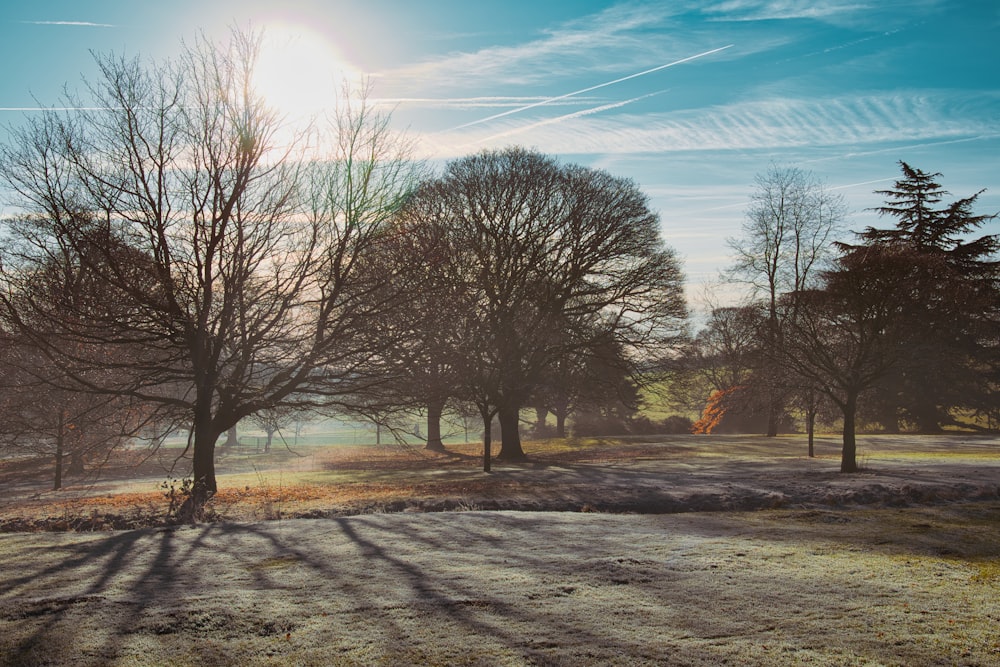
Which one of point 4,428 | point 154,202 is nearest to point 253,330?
point 154,202

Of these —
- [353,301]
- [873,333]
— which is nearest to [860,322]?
[873,333]

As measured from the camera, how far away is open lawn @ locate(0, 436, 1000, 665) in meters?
5.21

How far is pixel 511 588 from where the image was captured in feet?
22.2

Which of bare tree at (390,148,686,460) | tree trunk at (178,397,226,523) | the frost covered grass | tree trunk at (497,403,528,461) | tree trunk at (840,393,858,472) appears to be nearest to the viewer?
the frost covered grass

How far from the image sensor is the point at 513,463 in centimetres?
2984

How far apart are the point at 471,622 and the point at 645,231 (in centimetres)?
2659

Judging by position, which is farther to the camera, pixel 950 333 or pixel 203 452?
pixel 950 333

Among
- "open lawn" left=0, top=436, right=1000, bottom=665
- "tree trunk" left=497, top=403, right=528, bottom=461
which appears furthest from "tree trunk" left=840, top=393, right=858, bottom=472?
"tree trunk" left=497, top=403, right=528, bottom=461

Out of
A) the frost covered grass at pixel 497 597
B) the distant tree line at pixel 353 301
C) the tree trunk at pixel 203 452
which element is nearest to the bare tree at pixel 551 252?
the distant tree line at pixel 353 301

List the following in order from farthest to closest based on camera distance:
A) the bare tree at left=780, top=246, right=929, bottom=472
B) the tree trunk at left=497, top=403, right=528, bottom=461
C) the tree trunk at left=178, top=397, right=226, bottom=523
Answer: the tree trunk at left=497, top=403, right=528, bottom=461
the bare tree at left=780, top=246, right=929, bottom=472
the tree trunk at left=178, top=397, right=226, bottom=523

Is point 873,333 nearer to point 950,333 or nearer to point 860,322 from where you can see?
point 860,322

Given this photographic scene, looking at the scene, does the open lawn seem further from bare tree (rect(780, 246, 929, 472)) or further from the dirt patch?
bare tree (rect(780, 246, 929, 472))

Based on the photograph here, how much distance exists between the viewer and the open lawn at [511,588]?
521cm

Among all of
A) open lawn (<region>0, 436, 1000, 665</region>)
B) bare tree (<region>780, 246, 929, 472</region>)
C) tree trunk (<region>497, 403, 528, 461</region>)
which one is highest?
bare tree (<region>780, 246, 929, 472</region>)
